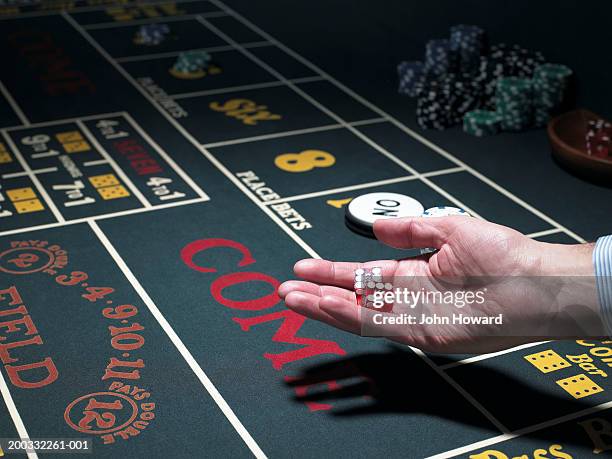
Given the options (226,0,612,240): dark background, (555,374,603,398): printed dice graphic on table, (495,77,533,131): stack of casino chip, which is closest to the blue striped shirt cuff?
(555,374,603,398): printed dice graphic on table

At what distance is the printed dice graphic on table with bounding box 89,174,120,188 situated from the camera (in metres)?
4.07

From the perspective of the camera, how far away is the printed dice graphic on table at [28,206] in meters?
3.81

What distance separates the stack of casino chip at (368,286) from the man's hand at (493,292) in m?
0.03

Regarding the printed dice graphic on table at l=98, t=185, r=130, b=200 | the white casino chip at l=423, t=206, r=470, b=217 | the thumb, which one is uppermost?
the thumb

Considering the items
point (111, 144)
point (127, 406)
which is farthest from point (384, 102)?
point (127, 406)

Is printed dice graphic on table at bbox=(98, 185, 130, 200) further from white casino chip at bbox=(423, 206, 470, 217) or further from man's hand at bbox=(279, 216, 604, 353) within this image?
man's hand at bbox=(279, 216, 604, 353)

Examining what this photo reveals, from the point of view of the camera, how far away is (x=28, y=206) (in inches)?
151

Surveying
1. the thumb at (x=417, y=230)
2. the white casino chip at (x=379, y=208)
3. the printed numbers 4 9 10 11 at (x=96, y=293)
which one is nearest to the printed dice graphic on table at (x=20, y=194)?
the printed numbers 4 9 10 11 at (x=96, y=293)

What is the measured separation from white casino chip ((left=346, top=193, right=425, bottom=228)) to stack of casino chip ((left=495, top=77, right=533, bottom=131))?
112 centimetres

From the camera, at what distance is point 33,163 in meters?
4.27

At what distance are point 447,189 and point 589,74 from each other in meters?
1.18

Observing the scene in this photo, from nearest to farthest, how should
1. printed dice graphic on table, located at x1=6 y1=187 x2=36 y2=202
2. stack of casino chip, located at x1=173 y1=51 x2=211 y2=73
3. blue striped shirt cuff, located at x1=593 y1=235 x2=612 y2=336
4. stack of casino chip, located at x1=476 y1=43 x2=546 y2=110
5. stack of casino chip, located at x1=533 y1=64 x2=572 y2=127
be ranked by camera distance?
blue striped shirt cuff, located at x1=593 y1=235 x2=612 y2=336, printed dice graphic on table, located at x1=6 y1=187 x2=36 y2=202, stack of casino chip, located at x1=533 y1=64 x2=572 y2=127, stack of casino chip, located at x1=476 y1=43 x2=546 y2=110, stack of casino chip, located at x1=173 y1=51 x2=211 y2=73

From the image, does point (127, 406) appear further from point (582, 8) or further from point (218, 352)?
point (582, 8)

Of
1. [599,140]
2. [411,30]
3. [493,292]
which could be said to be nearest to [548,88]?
[599,140]
